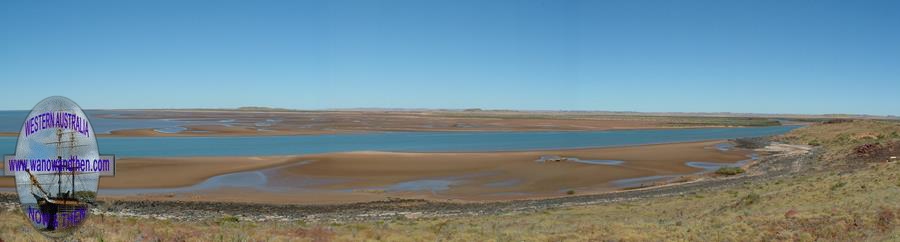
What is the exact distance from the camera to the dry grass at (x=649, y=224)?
1073 centimetres

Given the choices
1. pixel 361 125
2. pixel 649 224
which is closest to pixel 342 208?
pixel 649 224

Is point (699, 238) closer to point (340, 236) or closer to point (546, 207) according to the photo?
point (340, 236)

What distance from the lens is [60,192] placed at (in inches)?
179

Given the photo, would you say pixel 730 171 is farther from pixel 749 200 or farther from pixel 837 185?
pixel 749 200

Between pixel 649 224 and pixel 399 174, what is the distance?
20.6 m

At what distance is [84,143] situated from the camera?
455cm

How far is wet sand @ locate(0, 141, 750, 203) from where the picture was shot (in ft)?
83.4

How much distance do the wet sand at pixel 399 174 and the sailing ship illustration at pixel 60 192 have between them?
62.1ft

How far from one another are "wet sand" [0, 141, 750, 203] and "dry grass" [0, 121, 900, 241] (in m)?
7.46

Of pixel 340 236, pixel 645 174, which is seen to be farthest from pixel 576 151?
pixel 340 236

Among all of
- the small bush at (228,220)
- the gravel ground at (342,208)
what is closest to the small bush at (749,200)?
the gravel ground at (342,208)

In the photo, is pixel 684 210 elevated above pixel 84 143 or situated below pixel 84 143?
below

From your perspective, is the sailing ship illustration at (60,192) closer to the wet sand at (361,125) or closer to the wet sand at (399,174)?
the wet sand at (399,174)

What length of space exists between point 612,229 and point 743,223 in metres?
2.97
